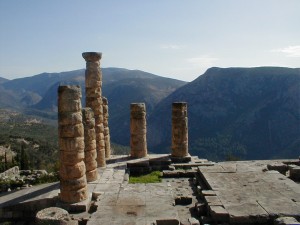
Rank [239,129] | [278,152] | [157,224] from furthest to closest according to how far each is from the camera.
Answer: [239,129]
[278,152]
[157,224]

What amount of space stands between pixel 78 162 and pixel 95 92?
689cm

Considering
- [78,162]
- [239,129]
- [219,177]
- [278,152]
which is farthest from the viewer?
[239,129]

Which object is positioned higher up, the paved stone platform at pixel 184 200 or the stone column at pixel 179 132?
the stone column at pixel 179 132

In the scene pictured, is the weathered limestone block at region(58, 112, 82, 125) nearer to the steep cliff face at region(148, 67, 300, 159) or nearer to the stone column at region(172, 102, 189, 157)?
the stone column at region(172, 102, 189, 157)

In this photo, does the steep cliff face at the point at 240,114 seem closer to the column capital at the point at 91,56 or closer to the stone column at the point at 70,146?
the column capital at the point at 91,56

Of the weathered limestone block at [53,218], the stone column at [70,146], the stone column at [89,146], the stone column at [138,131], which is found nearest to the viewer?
the weathered limestone block at [53,218]

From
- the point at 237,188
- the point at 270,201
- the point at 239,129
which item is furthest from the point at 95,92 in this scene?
the point at 239,129

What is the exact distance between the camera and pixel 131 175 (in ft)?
71.1

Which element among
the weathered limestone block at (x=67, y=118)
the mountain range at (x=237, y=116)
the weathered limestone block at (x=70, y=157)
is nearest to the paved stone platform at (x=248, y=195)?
the weathered limestone block at (x=70, y=157)

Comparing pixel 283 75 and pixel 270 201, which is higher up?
pixel 283 75

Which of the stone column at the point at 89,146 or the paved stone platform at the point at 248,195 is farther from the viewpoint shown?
the stone column at the point at 89,146

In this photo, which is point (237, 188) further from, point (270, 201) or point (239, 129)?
point (239, 129)

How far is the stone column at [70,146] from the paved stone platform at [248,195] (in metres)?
5.04

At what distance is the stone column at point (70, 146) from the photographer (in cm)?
1445
